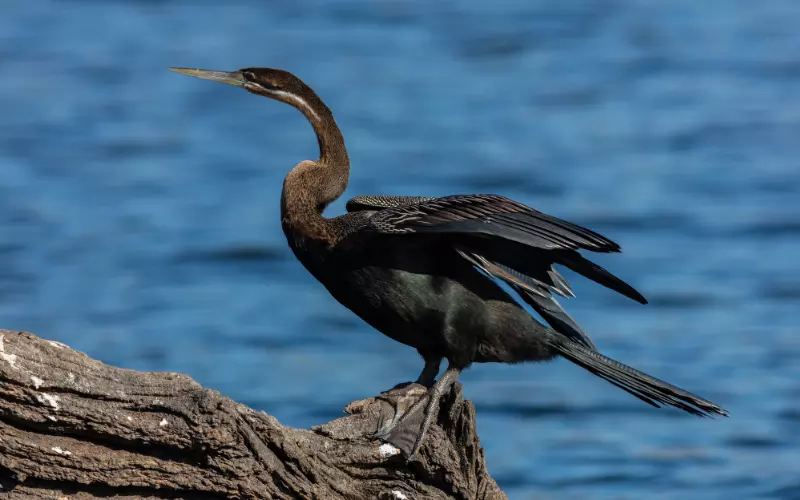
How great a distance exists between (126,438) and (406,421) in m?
1.09

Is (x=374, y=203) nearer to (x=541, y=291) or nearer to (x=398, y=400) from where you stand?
(x=541, y=291)

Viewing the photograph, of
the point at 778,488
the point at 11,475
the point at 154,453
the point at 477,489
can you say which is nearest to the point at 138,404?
the point at 154,453

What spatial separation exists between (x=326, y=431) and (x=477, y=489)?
701 mm

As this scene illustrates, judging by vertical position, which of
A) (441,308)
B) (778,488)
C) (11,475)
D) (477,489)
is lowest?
(11,475)

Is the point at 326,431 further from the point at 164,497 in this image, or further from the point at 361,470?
the point at 164,497

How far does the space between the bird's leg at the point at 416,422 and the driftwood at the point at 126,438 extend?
1.21ft

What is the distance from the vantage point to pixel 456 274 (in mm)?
5586

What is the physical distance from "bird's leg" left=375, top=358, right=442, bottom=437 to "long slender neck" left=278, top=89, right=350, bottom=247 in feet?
2.22

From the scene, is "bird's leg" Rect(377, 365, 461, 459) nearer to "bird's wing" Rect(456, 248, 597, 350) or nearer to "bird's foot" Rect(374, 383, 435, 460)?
"bird's foot" Rect(374, 383, 435, 460)

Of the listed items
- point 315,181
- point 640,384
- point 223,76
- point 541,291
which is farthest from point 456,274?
point 223,76

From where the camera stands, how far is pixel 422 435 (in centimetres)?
504

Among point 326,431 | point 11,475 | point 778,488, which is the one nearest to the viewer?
point 11,475

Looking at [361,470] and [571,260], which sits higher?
[571,260]

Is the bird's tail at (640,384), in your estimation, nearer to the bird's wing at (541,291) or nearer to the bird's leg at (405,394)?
the bird's wing at (541,291)
